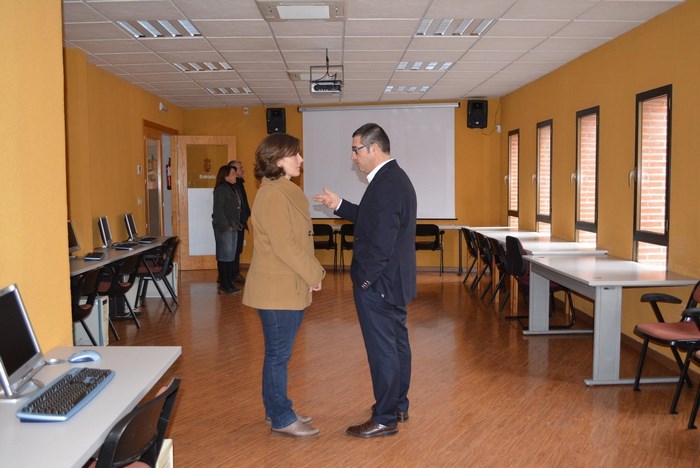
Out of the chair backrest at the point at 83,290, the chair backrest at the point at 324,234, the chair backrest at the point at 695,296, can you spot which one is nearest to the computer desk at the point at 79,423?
the chair backrest at the point at 83,290

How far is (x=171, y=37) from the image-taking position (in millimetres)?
6254

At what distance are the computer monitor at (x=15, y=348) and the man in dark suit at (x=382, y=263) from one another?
168 centimetres

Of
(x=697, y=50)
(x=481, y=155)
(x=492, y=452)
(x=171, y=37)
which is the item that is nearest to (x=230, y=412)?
(x=492, y=452)

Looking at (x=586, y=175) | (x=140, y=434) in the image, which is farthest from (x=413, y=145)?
(x=140, y=434)

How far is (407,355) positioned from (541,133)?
19.0 ft

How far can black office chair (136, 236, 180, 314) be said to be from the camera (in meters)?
7.64

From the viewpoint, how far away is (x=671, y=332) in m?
4.27

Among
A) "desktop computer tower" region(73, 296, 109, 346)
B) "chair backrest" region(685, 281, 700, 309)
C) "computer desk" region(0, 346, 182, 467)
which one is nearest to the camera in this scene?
"computer desk" region(0, 346, 182, 467)

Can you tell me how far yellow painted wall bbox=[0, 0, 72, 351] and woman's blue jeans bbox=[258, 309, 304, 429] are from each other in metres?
1.01

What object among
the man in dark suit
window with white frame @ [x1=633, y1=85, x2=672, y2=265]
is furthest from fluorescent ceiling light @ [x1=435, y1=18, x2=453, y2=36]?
the man in dark suit

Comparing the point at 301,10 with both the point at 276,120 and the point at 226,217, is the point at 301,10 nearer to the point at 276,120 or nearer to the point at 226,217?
the point at 226,217

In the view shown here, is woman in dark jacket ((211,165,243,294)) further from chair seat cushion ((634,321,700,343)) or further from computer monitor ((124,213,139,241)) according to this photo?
chair seat cushion ((634,321,700,343))

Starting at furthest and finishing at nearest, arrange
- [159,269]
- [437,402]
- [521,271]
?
[159,269]
[521,271]
[437,402]

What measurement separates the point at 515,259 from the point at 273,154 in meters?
3.83
